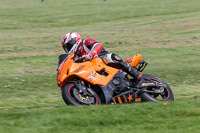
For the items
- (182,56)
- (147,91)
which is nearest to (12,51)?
(182,56)

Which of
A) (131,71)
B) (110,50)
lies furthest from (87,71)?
(110,50)

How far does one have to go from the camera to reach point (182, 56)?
16781 millimetres

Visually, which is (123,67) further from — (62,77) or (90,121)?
(90,121)

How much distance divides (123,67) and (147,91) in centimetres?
76

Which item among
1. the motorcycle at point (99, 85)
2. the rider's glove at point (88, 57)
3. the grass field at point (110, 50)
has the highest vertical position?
the rider's glove at point (88, 57)

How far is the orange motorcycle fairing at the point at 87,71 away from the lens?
8109 mm

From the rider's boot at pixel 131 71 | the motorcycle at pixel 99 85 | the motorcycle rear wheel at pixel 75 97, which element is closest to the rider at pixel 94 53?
the rider's boot at pixel 131 71

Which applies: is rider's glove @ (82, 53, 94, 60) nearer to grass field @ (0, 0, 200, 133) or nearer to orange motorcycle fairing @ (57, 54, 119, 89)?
orange motorcycle fairing @ (57, 54, 119, 89)

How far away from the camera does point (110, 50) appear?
19250mm

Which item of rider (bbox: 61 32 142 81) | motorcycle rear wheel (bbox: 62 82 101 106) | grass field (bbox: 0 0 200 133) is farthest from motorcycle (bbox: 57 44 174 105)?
grass field (bbox: 0 0 200 133)

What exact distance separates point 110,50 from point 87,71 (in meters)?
11.1

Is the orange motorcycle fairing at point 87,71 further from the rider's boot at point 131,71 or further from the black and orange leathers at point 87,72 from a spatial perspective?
the rider's boot at point 131,71

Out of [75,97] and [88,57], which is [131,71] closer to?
[88,57]

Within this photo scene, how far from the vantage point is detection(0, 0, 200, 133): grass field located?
6.54 m
